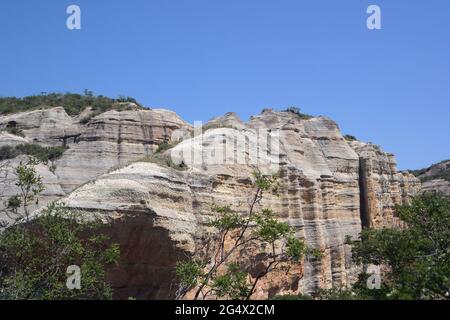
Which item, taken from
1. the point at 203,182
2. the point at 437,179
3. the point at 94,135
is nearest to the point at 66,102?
the point at 94,135

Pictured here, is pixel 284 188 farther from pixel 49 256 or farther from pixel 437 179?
pixel 437 179

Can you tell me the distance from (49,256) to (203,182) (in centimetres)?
783

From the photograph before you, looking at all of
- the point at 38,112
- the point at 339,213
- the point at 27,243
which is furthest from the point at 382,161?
the point at 27,243

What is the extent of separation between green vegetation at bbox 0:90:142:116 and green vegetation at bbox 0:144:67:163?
783 centimetres

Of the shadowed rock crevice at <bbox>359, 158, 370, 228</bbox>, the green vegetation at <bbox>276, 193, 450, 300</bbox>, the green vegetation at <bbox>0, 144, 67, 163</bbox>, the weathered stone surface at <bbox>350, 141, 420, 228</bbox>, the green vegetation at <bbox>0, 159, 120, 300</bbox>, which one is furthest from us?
the weathered stone surface at <bbox>350, 141, 420, 228</bbox>

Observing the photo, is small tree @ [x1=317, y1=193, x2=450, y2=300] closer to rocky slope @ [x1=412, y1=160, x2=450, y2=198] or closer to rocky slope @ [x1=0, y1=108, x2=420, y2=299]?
rocky slope @ [x1=0, y1=108, x2=420, y2=299]

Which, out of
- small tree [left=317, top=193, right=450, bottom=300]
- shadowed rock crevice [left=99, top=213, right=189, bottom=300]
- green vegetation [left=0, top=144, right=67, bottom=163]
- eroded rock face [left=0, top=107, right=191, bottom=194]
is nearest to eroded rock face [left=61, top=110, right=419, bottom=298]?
shadowed rock crevice [left=99, top=213, right=189, bottom=300]

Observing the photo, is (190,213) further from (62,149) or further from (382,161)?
(382,161)

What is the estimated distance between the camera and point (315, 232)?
30.8 m

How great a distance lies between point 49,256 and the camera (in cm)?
1423

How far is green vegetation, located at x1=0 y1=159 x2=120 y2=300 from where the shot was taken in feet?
43.2

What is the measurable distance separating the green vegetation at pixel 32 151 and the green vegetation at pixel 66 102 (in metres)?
7.83

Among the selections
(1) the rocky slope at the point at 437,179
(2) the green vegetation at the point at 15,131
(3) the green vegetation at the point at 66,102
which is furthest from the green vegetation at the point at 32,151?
(1) the rocky slope at the point at 437,179

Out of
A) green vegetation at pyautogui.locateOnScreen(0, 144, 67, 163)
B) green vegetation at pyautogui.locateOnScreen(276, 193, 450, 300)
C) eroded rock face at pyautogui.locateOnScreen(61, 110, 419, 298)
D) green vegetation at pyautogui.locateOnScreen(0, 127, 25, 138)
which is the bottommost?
green vegetation at pyautogui.locateOnScreen(276, 193, 450, 300)
